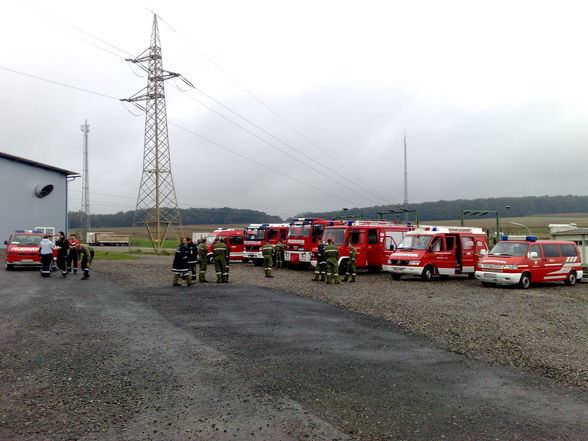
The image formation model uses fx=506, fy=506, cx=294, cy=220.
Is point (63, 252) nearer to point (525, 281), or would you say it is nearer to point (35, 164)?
point (525, 281)

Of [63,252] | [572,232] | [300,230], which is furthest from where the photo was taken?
[300,230]

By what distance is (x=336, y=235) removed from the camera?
74.6ft

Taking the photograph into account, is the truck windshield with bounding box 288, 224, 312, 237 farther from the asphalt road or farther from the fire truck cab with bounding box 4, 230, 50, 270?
the asphalt road

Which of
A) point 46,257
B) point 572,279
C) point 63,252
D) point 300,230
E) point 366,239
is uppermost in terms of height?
point 300,230

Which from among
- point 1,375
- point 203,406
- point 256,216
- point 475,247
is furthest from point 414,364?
point 256,216

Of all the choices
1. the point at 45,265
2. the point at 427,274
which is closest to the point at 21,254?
the point at 45,265

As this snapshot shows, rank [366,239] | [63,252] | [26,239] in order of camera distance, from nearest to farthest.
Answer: [63,252] → [366,239] → [26,239]

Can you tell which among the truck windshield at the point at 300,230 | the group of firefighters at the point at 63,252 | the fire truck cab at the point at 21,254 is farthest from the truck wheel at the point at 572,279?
the fire truck cab at the point at 21,254

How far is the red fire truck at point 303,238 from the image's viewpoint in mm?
24938

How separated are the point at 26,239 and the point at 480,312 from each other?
67.1ft

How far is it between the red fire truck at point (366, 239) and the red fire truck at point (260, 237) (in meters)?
6.37

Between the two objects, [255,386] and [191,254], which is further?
[191,254]

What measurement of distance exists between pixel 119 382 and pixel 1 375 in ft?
5.25

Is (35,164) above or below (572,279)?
above
